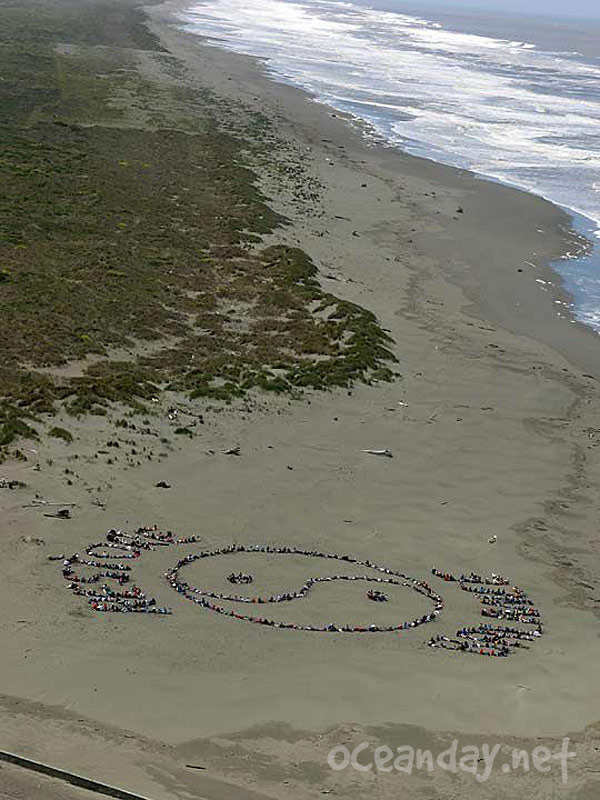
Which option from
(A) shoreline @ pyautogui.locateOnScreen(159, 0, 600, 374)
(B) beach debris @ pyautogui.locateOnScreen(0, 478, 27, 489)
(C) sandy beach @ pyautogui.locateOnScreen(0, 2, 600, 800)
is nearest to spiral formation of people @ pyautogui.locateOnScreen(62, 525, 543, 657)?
(C) sandy beach @ pyautogui.locateOnScreen(0, 2, 600, 800)

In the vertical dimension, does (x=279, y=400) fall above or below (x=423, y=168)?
below

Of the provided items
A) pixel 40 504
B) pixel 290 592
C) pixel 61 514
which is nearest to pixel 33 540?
pixel 61 514

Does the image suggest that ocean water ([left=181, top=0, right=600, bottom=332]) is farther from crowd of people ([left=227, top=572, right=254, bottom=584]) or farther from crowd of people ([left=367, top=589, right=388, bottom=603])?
crowd of people ([left=227, top=572, right=254, bottom=584])

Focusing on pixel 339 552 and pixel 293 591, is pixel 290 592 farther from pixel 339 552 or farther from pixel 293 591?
pixel 339 552

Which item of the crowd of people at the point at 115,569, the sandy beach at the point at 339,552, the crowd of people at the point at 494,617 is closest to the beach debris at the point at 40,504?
the sandy beach at the point at 339,552

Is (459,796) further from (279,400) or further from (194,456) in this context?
(279,400)

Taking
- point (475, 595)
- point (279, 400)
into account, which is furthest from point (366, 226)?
point (475, 595)
